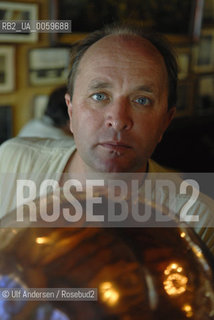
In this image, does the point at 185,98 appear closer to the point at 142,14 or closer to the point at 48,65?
the point at 142,14

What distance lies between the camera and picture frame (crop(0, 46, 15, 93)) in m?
1.83

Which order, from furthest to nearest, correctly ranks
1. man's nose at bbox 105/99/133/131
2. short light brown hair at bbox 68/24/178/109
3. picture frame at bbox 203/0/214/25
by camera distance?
picture frame at bbox 203/0/214/25 → short light brown hair at bbox 68/24/178/109 → man's nose at bbox 105/99/133/131

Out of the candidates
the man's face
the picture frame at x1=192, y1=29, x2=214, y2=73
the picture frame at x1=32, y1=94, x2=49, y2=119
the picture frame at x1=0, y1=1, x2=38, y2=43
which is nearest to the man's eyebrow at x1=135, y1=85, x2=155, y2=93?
the man's face

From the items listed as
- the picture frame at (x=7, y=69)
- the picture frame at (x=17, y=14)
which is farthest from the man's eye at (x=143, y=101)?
the picture frame at (x=7, y=69)

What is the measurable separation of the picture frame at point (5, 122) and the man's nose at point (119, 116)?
5.37ft

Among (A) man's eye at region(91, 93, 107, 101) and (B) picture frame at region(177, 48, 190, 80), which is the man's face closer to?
(A) man's eye at region(91, 93, 107, 101)

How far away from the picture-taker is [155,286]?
0.16 m

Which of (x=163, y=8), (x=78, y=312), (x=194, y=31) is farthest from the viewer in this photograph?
(x=194, y=31)

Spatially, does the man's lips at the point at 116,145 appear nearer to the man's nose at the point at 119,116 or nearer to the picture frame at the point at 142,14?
the man's nose at the point at 119,116

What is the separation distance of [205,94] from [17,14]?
176 cm

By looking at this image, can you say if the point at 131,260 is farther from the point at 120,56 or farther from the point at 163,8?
the point at 163,8

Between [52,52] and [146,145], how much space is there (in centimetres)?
170

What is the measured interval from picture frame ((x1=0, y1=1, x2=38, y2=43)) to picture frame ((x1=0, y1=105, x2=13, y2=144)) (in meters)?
0.37

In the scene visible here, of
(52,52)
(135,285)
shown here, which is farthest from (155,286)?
(52,52)
